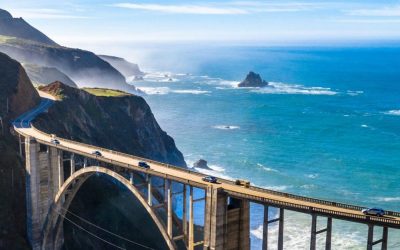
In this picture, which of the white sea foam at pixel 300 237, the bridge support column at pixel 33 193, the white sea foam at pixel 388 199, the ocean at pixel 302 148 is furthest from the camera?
the white sea foam at pixel 388 199

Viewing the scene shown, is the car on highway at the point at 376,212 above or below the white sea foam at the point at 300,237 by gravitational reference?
above

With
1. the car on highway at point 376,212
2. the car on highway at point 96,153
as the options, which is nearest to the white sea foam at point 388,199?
the car on highway at point 96,153

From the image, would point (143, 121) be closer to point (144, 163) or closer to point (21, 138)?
point (21, 138)

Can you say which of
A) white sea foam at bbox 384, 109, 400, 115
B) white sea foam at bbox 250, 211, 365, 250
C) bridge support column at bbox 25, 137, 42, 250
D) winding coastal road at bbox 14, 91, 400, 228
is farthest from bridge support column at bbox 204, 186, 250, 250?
white sea foam at bbox 384, 109, 400, 115

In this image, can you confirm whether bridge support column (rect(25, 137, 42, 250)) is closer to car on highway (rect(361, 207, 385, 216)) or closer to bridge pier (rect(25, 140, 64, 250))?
bridge pier (rect(25, 140, 64, 250))

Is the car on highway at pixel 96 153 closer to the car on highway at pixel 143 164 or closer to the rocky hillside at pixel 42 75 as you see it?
the car on highway at pixel 143 164
